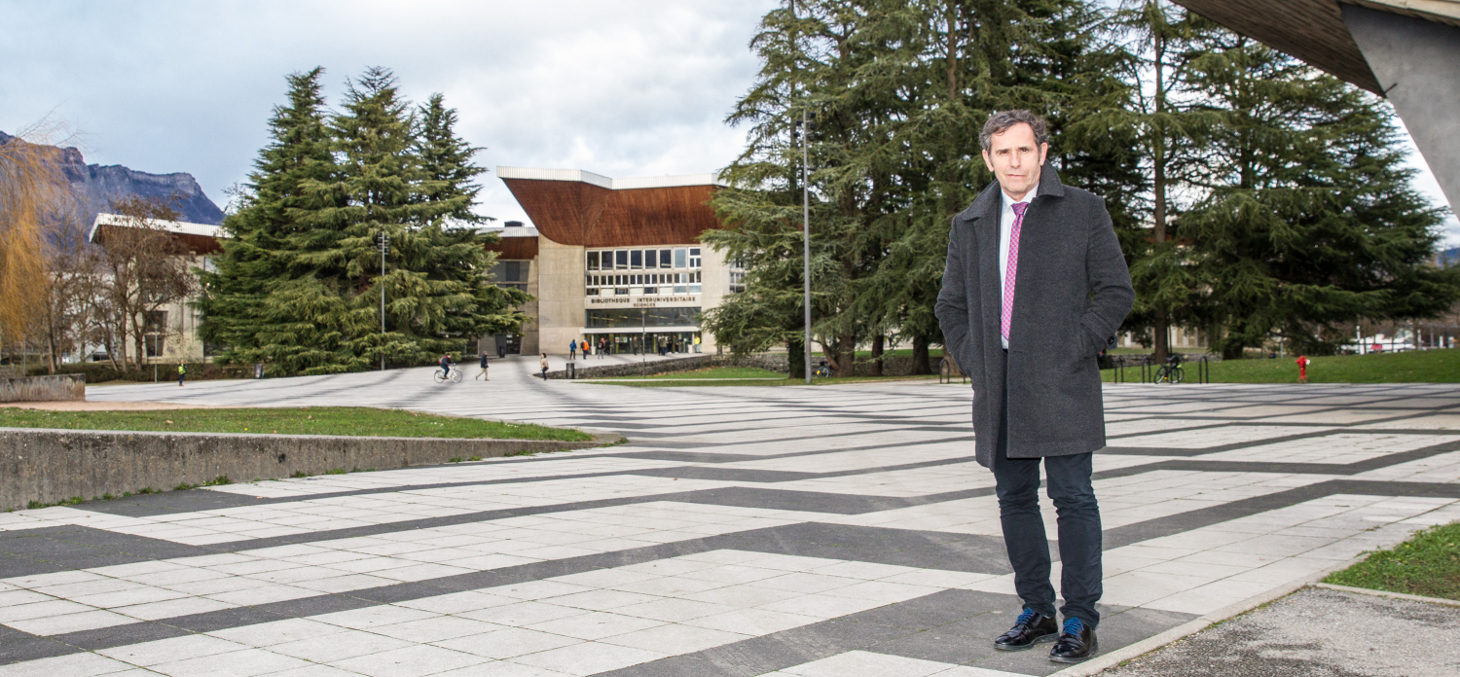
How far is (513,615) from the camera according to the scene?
3.96 meters

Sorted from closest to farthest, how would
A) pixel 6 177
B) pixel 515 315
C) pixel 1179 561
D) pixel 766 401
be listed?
pixel 1179 561 < pixel 6 177 < pixel 766 401 < pixel 515 315

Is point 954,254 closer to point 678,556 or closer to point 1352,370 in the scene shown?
point 678,556

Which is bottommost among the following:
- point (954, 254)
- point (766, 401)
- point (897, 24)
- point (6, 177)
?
point (766, 401)

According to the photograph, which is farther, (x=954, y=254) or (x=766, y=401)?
(x=766, y=401)

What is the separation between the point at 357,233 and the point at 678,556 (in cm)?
4940

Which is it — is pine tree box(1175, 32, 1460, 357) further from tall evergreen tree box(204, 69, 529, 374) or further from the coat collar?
tall evergreen tree box(204, 69, 529, 374)

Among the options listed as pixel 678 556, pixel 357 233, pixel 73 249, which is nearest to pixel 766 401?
pixel 678 556

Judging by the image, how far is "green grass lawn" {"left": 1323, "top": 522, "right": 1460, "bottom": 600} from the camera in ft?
13.1

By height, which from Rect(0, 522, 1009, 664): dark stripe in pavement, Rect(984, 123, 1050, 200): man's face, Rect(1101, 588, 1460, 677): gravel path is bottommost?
Rect(0, 522, 1009, 664): dark stripe in pavement

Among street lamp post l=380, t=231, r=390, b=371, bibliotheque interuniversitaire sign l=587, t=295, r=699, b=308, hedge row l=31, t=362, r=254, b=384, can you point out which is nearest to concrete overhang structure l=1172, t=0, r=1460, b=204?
street lamp post l=380, t=231, r=390, b=371

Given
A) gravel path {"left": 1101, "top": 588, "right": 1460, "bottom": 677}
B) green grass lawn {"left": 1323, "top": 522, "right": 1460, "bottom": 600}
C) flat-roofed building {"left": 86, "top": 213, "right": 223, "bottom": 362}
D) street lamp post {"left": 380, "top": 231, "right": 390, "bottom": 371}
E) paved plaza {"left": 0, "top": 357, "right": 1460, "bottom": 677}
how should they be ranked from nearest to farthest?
1. gravel path {"left": 1101, "top": 588, "right": 1460, "bottom": 677}
2. paved plaza {"left": 0, "top": 357, "right": 1460, "bottom": 677}
3. green grass lawn {"left": 1323, "top": 522, "right": 1460, "bottom": 600}
4. street lamp post {"left": 380, "top": 231, "right": 390, "bottom": 371}
5. flat-roofed building {"left": 86, "top": 213, "right": 223, "bottom": 362}

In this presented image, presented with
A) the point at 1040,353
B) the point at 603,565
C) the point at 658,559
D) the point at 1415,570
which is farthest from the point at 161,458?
the point at 1415,570

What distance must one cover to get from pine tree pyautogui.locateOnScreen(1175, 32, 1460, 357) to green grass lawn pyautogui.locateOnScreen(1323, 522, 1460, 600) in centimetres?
2965

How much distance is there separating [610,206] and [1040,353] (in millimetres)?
65435
